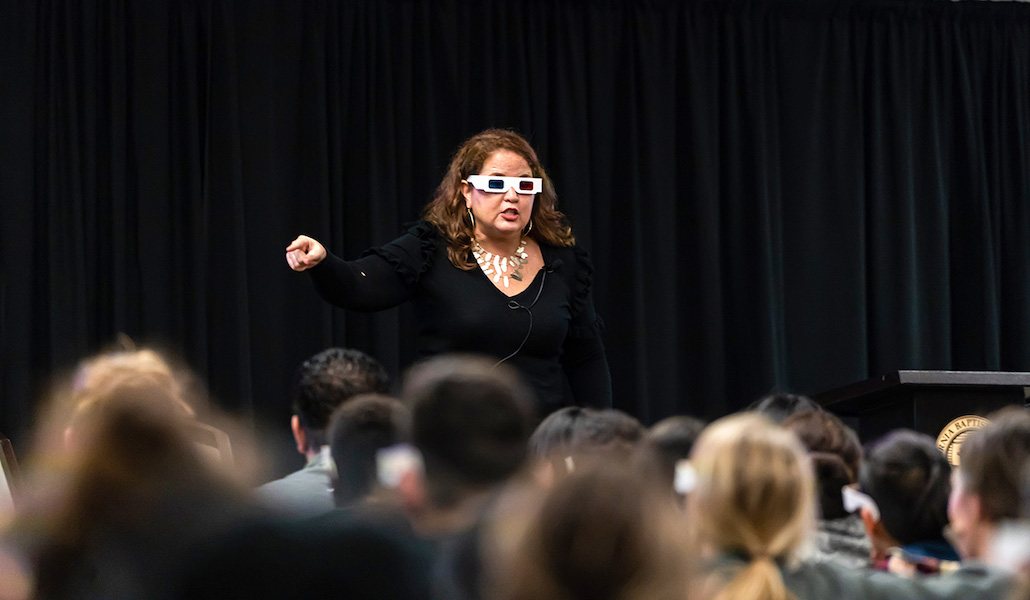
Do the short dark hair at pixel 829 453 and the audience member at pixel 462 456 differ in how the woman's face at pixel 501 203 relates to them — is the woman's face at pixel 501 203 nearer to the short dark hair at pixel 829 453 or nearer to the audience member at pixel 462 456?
the short dark hair at pixel 829 453

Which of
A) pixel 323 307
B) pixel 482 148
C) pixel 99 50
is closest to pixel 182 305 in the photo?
pixel 323 307

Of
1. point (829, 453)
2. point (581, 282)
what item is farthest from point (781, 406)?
point (581, 282)

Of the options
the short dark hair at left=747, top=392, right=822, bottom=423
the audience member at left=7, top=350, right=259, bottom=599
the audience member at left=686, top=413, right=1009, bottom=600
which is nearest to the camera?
the audience member at left=7, top=350, right=259, bottom=599

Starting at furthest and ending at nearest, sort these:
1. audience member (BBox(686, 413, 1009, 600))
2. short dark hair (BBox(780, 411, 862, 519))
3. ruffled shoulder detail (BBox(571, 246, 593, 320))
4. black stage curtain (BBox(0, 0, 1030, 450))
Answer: black stage curtain (BBox(0, 0, 1030, 450))
ruffled shoulder detail (BBox(571, 246, 593, 320))
short dark hair (BBox(780, 411, 862, 519))
audience member (BBox(686, 413, 1009, 600))

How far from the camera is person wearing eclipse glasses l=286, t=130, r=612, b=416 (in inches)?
129

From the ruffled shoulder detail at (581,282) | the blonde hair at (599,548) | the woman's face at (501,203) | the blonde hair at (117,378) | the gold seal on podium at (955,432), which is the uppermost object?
the woman's face at (501,203)

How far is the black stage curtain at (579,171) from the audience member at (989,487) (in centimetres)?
297

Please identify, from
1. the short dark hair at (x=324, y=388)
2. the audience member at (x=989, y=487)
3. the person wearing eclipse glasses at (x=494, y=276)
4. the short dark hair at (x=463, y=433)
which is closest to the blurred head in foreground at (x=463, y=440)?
the short dark hair at (x=463, y=433)

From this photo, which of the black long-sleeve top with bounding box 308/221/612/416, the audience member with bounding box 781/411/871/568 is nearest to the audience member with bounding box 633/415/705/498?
the audience member with bounding box 781/411/871/568

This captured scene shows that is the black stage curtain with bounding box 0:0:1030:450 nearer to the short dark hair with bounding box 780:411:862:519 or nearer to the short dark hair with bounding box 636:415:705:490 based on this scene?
the short dark hair with bounding box 780:411:862:519

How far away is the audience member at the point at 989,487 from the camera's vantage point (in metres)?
1.86

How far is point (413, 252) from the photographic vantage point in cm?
334

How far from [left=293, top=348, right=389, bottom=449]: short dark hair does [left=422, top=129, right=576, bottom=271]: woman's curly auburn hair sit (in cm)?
80

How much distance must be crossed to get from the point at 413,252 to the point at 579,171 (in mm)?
1688
